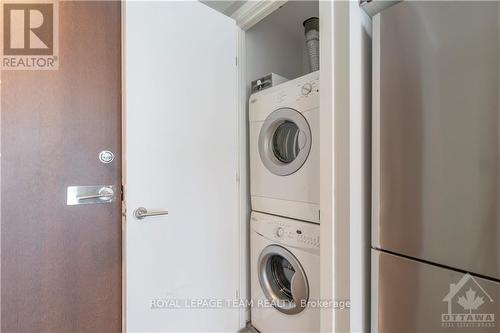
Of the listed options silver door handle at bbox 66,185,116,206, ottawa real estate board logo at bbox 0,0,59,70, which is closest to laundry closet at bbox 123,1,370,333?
silver door handle at bbox 66,185,116,206

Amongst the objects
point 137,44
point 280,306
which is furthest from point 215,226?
point 137,44

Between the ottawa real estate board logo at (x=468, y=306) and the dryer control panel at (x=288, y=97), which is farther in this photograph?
the dryer control panel at (x=288, y=97)

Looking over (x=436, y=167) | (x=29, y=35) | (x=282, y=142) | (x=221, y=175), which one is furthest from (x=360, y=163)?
(x=29, y=35)

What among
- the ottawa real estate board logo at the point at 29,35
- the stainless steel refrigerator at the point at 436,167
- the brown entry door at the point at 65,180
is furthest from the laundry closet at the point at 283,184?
the ottawa real estate board logo at the point at 29,35

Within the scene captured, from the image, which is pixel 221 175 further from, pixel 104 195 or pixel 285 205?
pixel 104 195

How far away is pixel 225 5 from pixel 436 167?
140 centimetres

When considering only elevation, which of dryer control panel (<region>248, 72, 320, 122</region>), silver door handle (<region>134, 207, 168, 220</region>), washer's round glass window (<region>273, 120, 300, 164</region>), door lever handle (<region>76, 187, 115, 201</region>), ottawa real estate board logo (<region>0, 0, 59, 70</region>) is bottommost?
silver door handle (<region>134, 207, 168, 220</region>)

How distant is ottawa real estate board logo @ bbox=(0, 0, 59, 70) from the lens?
97 cm

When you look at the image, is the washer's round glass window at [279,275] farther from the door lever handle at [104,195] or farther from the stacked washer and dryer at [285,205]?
the door lever handle at [104,195]

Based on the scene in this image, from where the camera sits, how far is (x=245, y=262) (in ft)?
5.30

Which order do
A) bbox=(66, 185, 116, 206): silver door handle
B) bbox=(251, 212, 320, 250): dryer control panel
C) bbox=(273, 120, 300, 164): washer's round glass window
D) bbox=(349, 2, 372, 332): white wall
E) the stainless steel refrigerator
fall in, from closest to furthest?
the stainless steel refrigerator < bbox=(349, 2, 372, 332): white wall < bbox=(66, 185, 116, 206): silver door handle < bbox=(251, 212, 320, 250): dryer control panel < bbox=(273, 120, 300, 164): washer's round glass window

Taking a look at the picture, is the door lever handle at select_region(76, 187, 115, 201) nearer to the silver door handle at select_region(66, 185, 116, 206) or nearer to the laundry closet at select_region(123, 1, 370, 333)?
the silver door handle at select_region(66, 185, 116, 206)

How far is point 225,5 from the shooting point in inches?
58.7

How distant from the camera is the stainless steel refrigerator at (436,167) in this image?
0.68 metres
